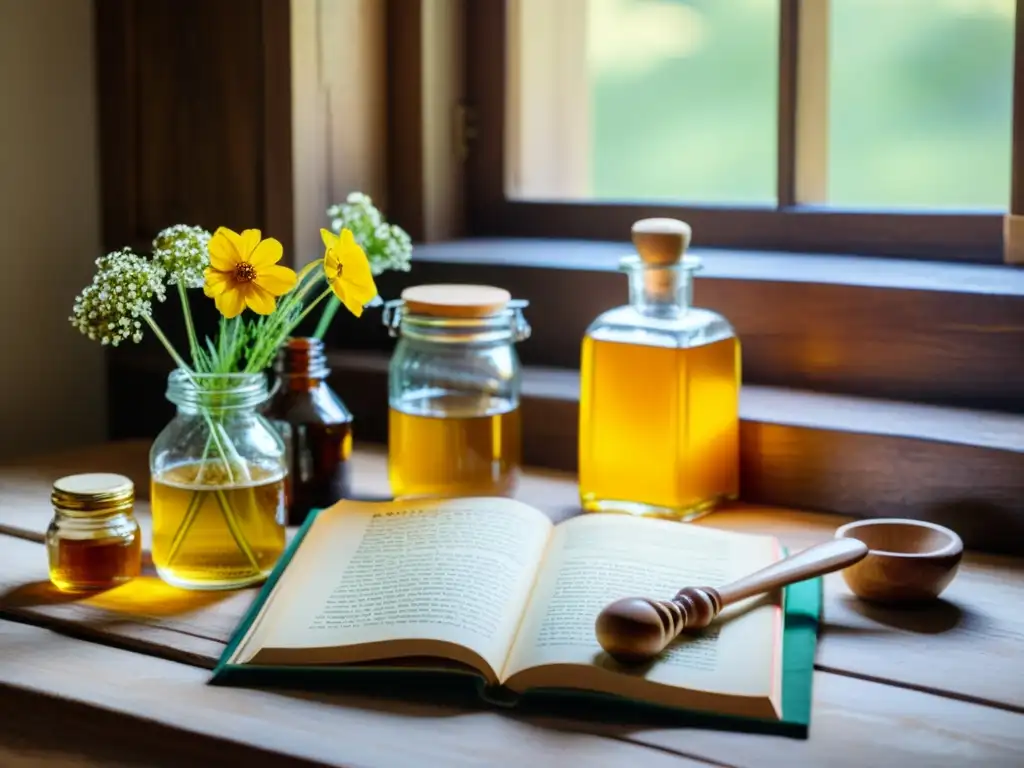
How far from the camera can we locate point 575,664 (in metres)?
0.84

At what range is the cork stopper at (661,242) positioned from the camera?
3.81 feet

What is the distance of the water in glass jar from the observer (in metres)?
1.19

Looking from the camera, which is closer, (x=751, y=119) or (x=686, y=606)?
(x=686, y=606)

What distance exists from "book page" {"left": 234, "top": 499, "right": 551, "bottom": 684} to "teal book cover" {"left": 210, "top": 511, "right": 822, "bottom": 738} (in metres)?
0.02

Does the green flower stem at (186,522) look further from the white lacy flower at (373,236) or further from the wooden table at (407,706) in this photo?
the white lacy flower at (373,236)

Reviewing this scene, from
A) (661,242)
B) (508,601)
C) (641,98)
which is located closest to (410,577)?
(508,601)

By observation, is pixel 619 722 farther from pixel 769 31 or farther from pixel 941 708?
pixel 769 31

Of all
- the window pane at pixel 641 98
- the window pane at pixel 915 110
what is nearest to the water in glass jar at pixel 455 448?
the window pane at pixel 641 98

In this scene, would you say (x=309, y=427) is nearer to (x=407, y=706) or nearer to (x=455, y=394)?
(x=455, y=394)

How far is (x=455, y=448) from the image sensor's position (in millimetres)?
1187

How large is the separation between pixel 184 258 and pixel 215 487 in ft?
0.58

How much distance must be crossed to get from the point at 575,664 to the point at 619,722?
1.9 inches

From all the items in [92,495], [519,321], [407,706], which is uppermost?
[519,321]

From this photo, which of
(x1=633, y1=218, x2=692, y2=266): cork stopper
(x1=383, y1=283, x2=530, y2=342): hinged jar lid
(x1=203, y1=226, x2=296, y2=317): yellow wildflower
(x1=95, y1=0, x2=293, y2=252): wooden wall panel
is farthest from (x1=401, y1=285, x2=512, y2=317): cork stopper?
(x1=95, y1=0, x2=293, y2=252): wooden wall panel
